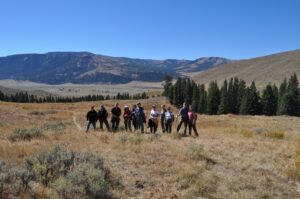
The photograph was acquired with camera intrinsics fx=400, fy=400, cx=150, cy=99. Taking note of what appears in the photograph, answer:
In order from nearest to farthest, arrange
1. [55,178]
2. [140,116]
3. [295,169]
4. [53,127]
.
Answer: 1. [55,178]
2. [295,169]
3. [140,116]
4. [53,127]

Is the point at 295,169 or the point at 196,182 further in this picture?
the point at 295,169

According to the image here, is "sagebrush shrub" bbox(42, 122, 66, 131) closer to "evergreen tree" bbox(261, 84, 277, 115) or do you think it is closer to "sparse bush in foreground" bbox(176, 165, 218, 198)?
"sparse bush in foreground" bbox(176, 165, 218, 198)

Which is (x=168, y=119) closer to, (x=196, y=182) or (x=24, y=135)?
A: (x=24, y=135)

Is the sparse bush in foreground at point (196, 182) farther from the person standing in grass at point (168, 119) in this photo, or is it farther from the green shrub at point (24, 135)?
the person standing in grass at point (168, 119)

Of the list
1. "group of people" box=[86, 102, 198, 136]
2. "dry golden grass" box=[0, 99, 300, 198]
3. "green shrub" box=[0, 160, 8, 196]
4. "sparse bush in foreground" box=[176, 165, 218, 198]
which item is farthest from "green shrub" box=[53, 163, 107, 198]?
"group of people" box=[86, 102, 198, 136]

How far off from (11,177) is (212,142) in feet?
38.8

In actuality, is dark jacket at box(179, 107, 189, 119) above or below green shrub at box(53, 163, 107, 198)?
above

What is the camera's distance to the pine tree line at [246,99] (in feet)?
296

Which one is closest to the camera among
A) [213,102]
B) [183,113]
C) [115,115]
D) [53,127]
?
[183,113]

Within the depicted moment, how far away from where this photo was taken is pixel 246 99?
297ft

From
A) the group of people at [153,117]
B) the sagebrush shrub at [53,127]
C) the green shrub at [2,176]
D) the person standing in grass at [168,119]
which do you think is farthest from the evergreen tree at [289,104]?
the green shrub at [2,176]

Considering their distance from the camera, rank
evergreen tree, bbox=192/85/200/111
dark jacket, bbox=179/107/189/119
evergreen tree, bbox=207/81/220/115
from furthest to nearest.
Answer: evergreen tree, bbox=192/85/200/111 → evergreen tree, bbox=207/81/220/115 → dark jacket, bbox=179/107/189/119

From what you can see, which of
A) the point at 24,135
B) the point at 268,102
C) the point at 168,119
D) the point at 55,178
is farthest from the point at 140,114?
the point at 268,102

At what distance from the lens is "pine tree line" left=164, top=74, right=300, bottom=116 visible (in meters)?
90.3
